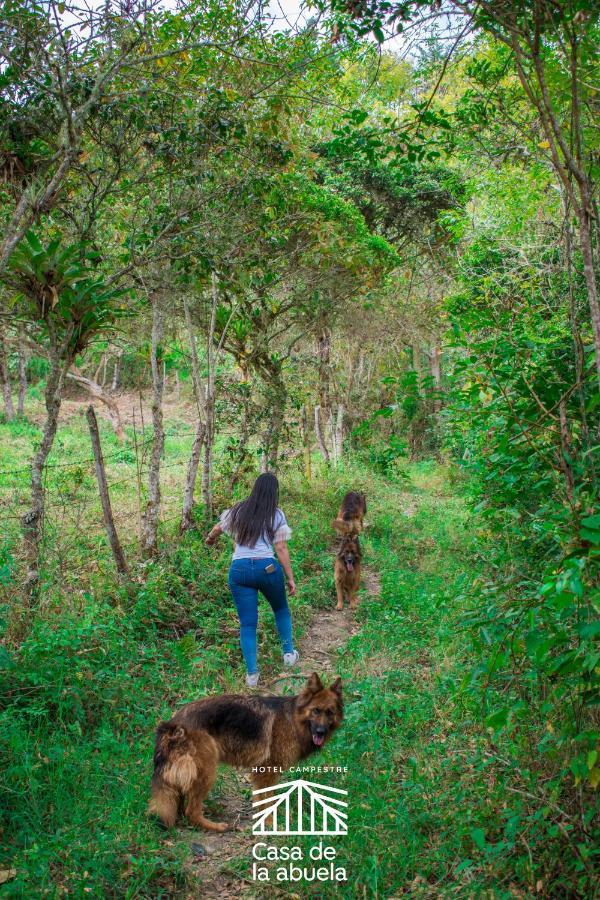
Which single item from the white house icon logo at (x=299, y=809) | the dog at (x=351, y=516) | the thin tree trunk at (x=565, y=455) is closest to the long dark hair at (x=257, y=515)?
the white house icon logo at (x=299, y=809)

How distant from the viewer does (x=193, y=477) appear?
777cm

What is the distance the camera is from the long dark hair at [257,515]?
5.04m

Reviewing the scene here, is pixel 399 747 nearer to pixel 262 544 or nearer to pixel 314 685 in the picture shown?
pixel 314 685

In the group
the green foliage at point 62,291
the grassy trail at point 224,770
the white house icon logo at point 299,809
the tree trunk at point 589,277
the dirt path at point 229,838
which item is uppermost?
the green foliage at point 62,291

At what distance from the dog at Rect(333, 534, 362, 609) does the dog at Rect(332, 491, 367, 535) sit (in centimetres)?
32

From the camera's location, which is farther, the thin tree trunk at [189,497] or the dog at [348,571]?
the thin tree trunk at [189,497]

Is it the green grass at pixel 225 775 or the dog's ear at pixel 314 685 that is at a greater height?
the dog's ear at pixel 314 685

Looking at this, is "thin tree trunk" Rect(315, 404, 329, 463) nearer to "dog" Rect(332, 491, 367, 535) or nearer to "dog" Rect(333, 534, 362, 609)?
"dog" Rect(332, 491, 367, 535)

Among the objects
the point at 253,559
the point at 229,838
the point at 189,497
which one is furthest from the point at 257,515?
the point at 189,497

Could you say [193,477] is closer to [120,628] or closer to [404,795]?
[120,628]

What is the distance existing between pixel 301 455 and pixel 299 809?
27.0ft

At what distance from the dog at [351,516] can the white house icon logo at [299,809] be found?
4.09m

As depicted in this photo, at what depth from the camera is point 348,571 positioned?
7.23m

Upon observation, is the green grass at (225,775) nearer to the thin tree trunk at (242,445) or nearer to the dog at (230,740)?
the dog at (230,740)
